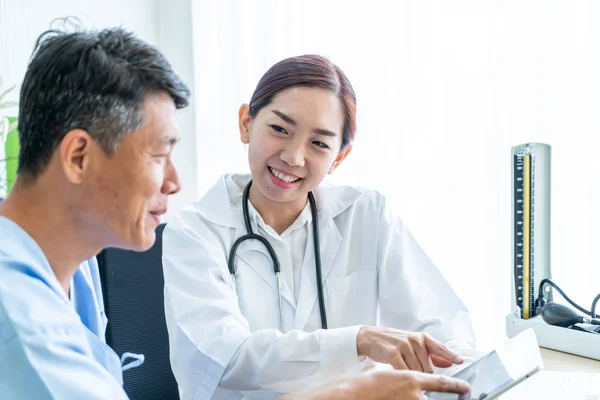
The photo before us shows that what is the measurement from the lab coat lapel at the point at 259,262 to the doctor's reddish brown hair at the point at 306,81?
32 cm

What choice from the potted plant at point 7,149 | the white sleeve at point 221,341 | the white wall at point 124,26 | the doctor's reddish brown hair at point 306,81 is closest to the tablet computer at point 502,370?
the white sleeve at point 221,341

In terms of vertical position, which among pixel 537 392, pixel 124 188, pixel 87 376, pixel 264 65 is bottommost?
pixel 537 392

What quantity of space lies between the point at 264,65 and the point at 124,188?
73.3 inches

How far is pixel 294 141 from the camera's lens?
57.8 inches

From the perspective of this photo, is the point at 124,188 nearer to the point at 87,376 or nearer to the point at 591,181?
the point at 87,376

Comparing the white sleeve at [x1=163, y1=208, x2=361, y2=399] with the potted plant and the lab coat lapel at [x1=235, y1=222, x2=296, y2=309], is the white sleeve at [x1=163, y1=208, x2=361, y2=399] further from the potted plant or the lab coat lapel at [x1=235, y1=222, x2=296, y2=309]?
the potted plant

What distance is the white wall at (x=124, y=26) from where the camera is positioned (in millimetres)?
2369

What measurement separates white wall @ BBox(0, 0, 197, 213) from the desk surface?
6.13 ft

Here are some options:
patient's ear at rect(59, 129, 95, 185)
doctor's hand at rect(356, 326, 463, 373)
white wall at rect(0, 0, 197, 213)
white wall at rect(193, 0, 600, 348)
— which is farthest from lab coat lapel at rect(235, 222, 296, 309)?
white wall at rect(0, 0, 197, 213)

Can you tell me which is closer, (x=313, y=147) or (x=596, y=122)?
(x=313, y=147)

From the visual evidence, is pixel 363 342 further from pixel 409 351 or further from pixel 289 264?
pixel 289 264

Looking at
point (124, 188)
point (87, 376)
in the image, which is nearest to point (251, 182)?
point (124, 188)

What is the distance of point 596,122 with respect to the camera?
1.79 m

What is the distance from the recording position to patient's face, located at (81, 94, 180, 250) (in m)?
0.85
